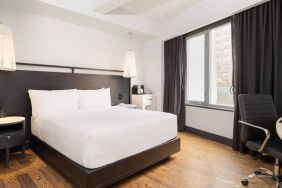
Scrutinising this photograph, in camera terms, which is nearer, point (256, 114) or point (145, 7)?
point (256, 114)

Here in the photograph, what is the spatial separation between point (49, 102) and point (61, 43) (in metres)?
1.30

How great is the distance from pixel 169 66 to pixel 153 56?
68 centimetres

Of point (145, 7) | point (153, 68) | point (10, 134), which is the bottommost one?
point (10, 134)

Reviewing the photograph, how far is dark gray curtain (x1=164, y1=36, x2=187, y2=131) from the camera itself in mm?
3793

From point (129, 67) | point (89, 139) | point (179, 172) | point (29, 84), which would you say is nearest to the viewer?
point (89, 139)

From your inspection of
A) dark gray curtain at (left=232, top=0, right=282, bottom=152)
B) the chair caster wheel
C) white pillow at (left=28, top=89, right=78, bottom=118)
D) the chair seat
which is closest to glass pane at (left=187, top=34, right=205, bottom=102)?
dark gray curtain at (left=232, top=0, right=282, bottom=152)

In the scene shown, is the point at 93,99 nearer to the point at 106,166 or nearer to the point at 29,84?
the point at 29,84

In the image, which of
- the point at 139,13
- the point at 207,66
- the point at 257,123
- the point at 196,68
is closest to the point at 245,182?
the point at 257,123

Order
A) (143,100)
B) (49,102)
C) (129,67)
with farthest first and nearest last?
(143,100) < (129,67) < (49,102)

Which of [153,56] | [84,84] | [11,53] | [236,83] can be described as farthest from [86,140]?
[153,56]

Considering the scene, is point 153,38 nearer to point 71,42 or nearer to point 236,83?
Answer: point 71,42

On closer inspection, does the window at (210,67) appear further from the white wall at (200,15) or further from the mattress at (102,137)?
the mattress at (102,137)

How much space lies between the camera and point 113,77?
4.03m

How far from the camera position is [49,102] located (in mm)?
2664
